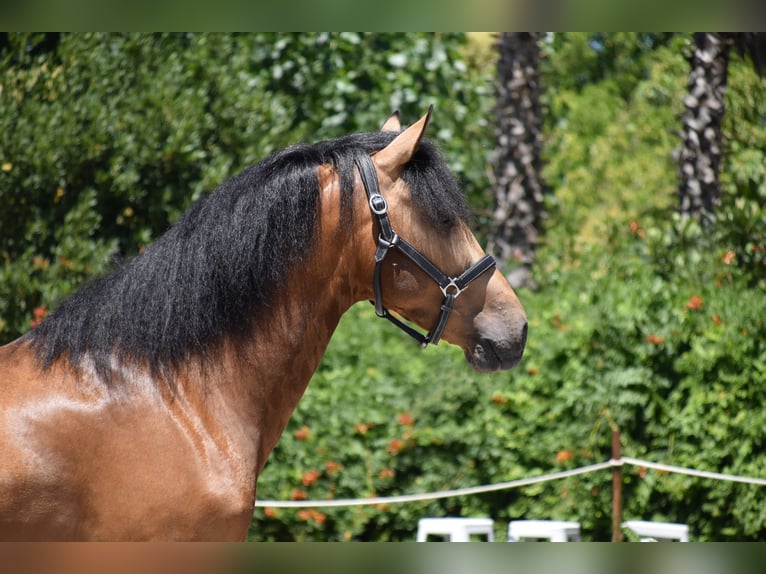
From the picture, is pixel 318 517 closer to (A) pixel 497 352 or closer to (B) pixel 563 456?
(B) pixel 563 456

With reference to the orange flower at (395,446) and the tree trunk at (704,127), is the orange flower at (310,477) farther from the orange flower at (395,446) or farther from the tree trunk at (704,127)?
the tree trunk at (704,127)

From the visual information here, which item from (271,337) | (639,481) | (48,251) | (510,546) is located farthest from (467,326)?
(48,251)

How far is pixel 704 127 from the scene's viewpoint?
6.72 meters

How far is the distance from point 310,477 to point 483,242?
3935 millimetres

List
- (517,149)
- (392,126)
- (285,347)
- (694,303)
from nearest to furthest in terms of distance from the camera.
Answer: (285,347) < (392,126) < (694,303) < (517,149)

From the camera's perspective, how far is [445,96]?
876 centimetres

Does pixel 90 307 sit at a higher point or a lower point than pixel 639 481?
higher

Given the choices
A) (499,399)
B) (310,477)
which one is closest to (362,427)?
(310,477)

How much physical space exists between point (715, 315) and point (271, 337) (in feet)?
12.5

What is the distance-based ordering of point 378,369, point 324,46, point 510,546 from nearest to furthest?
point 510,546
point 378,369
point 324,46

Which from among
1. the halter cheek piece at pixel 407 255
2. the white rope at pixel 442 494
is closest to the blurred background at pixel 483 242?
the white rope at pixel 442 494

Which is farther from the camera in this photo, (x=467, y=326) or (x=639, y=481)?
(x=639, y=481)

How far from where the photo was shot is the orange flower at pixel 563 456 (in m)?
5.00

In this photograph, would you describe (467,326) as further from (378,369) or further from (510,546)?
(378,369)
